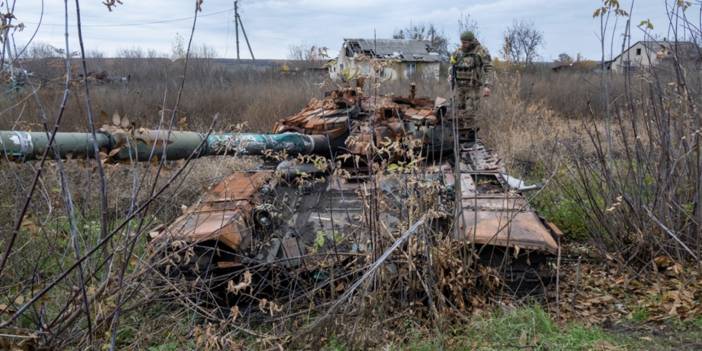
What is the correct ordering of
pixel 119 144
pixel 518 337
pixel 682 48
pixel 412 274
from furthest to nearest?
pixel 682 48, pixel 412 274, pixel 518 337, pixel 119 144

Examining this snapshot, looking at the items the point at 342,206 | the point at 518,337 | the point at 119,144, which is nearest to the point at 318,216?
the point at 342,206

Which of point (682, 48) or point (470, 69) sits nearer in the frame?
point (682, 48)

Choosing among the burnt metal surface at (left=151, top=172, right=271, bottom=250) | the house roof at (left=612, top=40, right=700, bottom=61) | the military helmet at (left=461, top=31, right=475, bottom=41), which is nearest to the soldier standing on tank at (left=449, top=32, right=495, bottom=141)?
the military helmet at (left=461, top=31, right=475, bottom=41)

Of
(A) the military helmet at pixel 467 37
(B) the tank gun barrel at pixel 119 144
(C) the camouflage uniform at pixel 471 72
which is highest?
(A) the military helmet at pixel 467 37

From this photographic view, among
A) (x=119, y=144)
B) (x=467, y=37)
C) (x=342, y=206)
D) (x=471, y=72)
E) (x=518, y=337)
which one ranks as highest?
(x=467, y=37)

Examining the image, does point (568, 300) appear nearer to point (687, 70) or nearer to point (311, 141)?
point (687, 70)

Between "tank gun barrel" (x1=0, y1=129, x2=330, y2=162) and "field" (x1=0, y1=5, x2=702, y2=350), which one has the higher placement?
"tank gun barrel" (x1=0, y1=129, x2=330, y2=162)

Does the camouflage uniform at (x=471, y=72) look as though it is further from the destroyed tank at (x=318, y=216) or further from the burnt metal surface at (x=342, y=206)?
the destroyed tank at (x=318, y=216)

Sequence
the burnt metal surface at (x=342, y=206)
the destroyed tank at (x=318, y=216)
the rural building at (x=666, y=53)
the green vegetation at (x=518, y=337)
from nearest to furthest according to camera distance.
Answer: the green vegetation at (x=518, y=337)
the destroyed tank at (x=318, y=216)
the burnt metal surface at (x=342, y=206)
the rural building at (x=666, y=53)

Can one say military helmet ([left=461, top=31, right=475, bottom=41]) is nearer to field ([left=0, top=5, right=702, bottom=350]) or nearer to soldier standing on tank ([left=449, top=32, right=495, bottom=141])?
soldier standing on tank ([left=449, top=32, right=495, bottom=141])

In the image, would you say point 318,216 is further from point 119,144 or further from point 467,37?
point 467,37

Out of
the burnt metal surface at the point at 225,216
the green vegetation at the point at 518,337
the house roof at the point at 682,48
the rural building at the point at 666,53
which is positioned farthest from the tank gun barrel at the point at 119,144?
the house roof at the point at 682,48

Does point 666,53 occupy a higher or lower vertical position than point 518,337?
higher

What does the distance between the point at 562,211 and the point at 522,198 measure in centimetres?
208
